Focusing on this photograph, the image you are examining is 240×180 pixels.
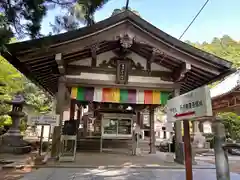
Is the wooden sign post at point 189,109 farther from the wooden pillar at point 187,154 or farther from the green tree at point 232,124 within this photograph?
the green tree at point 232,124

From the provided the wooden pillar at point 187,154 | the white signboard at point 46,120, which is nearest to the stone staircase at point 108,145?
the white signboard at point 46,120

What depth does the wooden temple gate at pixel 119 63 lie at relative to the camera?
18.4ft

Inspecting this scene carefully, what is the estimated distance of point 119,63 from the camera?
6.54 m

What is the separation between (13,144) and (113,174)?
626 cm

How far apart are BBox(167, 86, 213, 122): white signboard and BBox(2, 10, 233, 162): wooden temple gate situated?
124 inches

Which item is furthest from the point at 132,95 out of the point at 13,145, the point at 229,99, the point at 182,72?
the point at 229,99

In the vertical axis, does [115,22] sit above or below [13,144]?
above

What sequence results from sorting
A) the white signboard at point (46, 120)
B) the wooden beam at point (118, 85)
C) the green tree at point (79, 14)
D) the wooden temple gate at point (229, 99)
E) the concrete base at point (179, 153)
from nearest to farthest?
the green tree at point (79, 14) → the white signboard at point (46, 120) → the concrete base at point (179, 153) → the wooden beam at point (118, 85) → the wooden temple gate at point (229, 99)

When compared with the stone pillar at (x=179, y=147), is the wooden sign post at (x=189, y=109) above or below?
above

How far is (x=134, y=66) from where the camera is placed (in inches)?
272

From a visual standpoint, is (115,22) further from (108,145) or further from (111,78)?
(108,145)

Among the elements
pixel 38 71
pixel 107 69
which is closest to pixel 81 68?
pixel 107 69

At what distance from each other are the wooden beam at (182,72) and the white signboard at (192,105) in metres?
3.25

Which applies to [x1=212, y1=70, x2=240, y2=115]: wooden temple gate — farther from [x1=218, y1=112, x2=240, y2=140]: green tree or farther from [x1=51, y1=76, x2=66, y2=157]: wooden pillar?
[x1=51, y1=76, x2=66, y2=157]: wooden pillar
